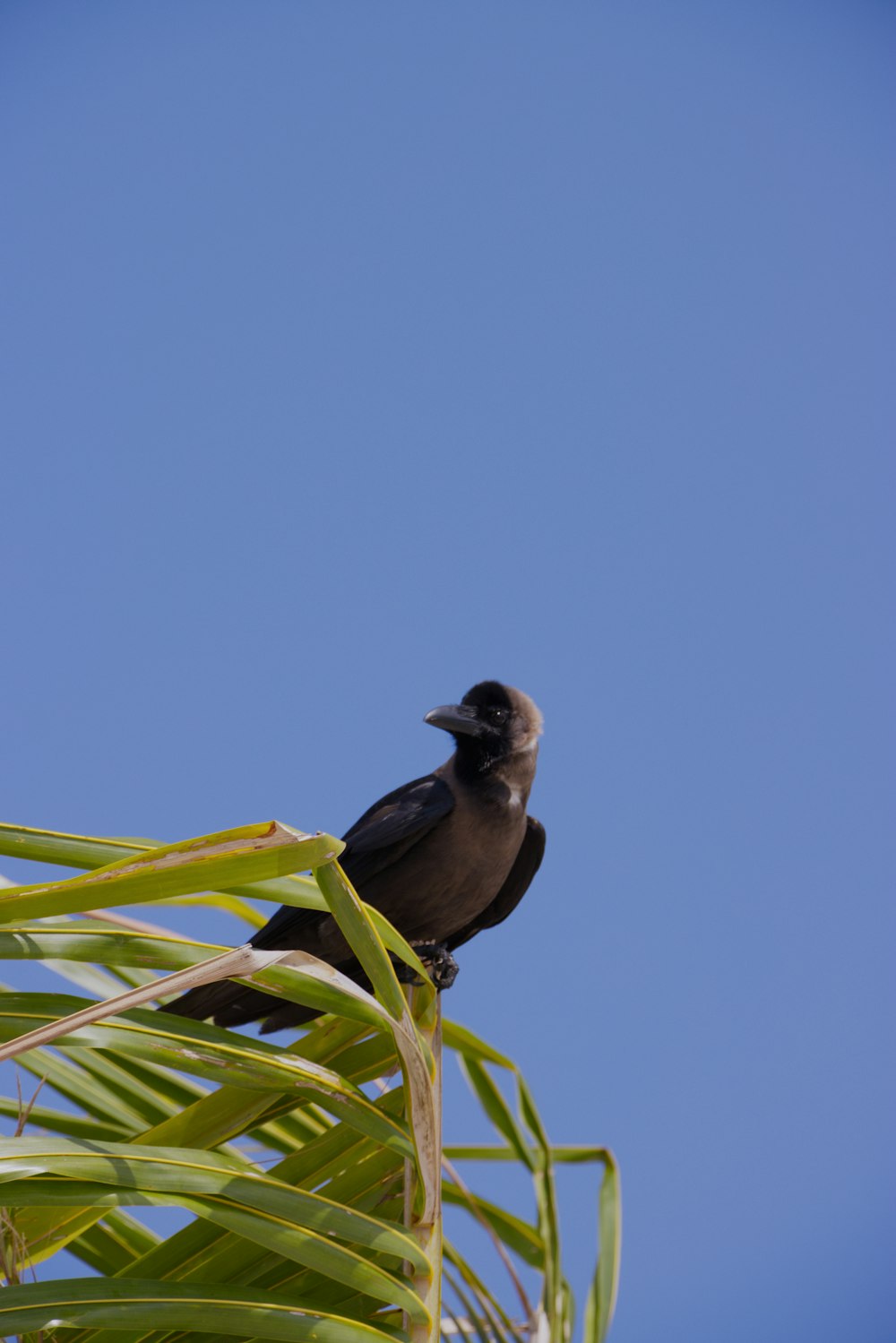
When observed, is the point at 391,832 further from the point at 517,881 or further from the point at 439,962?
the point at 517,881

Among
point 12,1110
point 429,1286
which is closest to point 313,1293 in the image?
point 429,1286

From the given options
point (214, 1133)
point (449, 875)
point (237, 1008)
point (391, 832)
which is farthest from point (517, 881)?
point (214, 1133)

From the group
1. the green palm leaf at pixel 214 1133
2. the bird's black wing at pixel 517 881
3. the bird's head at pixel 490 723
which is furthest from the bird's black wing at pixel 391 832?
the green palm leaf at pixel 214 1133

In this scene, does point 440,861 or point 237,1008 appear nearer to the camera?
point 237,1008

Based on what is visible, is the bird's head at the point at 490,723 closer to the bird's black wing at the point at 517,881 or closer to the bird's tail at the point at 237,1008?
the bird's black wing at the point at 517,881

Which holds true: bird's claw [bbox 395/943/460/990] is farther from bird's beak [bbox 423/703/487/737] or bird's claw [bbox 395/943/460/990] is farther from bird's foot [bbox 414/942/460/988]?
bird's beak [bbox 423/703/487/737]

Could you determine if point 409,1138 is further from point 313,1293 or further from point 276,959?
point 276,959

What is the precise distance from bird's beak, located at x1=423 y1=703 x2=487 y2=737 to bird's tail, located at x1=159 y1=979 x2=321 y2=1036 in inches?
33.8

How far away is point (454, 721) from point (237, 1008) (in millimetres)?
980

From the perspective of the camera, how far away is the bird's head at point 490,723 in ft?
10.8

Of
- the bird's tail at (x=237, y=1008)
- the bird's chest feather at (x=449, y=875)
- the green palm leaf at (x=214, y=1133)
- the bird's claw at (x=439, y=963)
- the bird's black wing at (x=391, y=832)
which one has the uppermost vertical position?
the bird's black wing at (x=391, y=832)

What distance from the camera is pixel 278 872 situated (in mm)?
1173

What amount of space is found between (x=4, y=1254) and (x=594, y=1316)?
1264mm

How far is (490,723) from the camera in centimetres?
342
